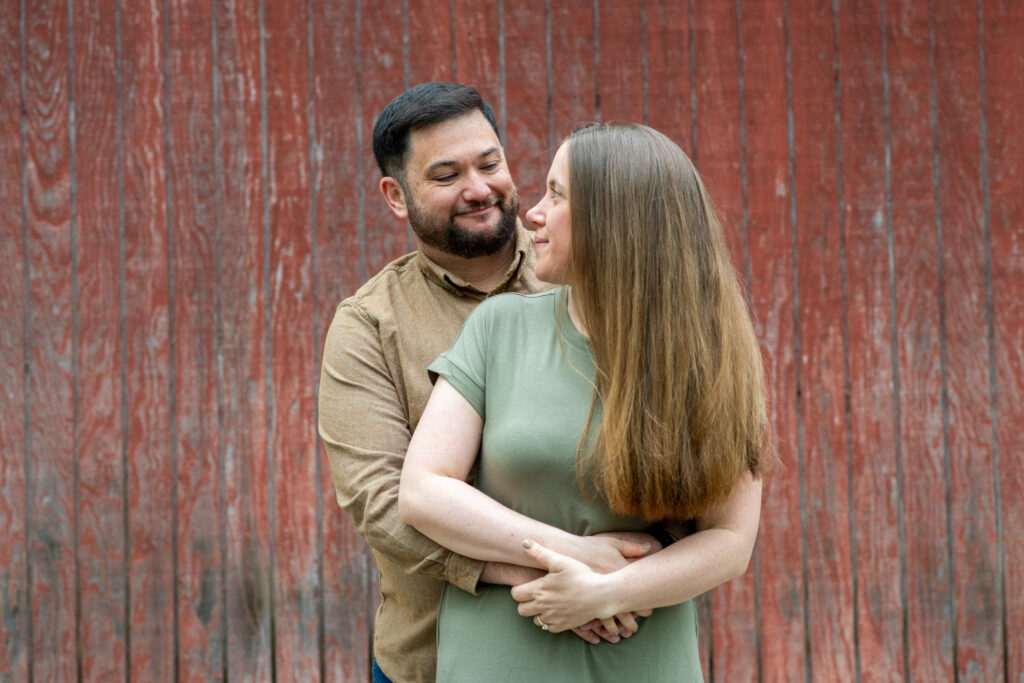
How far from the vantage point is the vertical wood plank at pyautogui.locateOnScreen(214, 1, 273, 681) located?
3035mm

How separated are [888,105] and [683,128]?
0.61 metres

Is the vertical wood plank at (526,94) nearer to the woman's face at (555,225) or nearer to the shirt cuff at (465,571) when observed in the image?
the woman's face at (555,225)

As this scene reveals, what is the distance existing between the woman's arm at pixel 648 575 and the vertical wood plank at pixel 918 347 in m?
1.76

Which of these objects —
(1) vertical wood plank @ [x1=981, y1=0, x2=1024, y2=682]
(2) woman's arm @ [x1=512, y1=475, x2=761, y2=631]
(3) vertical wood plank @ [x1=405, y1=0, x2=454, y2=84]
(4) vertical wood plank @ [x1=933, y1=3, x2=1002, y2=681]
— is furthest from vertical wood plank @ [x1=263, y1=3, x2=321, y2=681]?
(1) vertical wood plank @ [x1=981, y1=0, x2=1024, y2=682]

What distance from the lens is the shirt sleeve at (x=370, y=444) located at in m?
1.53

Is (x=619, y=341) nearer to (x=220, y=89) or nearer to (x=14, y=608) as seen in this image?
(x=220, y=89)

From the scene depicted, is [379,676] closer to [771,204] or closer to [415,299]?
[415,299]

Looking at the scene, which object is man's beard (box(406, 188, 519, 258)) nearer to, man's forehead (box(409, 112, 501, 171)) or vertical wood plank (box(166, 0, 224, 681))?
man's forehead (box(409, 112, 501, 171))

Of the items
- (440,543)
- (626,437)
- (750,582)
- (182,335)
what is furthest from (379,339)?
(750,582)

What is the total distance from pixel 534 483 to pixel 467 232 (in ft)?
1.62

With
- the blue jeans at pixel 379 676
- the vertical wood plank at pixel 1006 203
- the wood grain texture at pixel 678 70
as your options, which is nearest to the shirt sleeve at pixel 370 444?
the blue jeans at pixel 379 676

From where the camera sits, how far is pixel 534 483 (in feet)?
4.82

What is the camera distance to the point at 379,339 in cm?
174

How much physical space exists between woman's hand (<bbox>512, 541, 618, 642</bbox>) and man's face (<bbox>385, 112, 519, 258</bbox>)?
578mm
